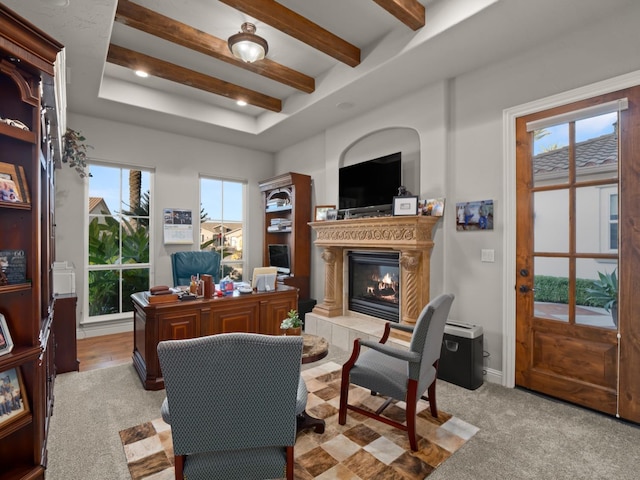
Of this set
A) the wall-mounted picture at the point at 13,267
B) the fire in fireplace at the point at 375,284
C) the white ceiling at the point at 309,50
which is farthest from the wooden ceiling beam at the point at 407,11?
the wall-mounted picture at the point at 13,267

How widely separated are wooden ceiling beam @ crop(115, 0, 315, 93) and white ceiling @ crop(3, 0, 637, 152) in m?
0.07

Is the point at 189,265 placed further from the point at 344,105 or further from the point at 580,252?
the point at 580,252

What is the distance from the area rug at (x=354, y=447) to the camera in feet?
5.81

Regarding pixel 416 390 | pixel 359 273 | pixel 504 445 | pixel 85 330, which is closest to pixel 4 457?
pixel 416 390

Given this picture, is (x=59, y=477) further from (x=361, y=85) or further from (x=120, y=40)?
(x=361, y=85)

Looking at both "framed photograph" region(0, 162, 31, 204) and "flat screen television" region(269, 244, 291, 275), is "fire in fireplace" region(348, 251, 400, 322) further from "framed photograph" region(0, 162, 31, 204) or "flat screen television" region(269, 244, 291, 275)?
"framed photograph" region(0, 162, 31, 204)

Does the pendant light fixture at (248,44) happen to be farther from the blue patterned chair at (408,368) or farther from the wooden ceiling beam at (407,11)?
the blue patterned chair at (408,368)

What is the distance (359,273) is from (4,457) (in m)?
3.52

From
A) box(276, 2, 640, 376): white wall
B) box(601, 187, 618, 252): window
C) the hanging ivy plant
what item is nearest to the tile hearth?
box(276, 2, 640, 376): white wall

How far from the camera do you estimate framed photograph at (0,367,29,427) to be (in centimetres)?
147

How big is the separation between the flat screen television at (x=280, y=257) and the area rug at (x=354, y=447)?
2.88m

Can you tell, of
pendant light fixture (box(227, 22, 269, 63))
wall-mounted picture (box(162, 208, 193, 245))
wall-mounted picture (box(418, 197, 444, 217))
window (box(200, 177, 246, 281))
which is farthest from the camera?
window (box(200, 177, 246, 281))

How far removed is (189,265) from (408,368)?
2.93 m

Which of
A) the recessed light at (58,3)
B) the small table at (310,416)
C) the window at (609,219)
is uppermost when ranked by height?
the recessed light at (58,3)
